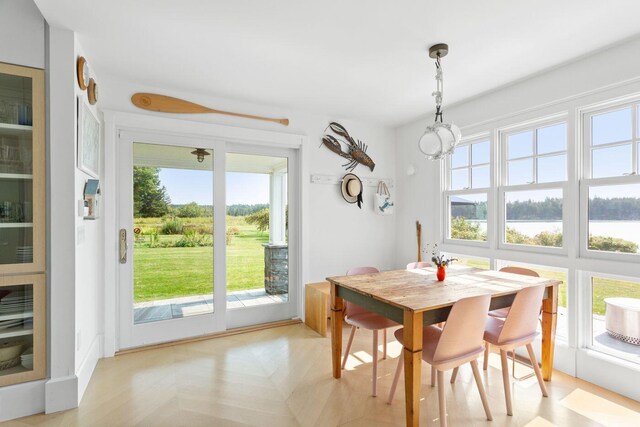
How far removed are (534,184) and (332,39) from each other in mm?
2310

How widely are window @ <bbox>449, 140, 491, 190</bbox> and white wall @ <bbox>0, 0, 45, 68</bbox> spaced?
12.0 feet

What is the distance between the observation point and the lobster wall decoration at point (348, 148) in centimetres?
408

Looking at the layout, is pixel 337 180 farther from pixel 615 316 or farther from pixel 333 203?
pixel 615 316

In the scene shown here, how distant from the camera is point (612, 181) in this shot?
2482mm

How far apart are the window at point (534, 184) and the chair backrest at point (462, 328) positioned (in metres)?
1.53

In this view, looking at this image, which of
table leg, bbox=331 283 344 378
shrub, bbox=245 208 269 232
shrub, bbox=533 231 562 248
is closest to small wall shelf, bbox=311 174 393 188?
shrub, bbox=245 208 269 232

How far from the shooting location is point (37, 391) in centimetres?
213

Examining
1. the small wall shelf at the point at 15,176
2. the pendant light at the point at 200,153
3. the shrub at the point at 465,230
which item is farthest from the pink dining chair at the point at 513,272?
the small wall shelf at the point at 15,176

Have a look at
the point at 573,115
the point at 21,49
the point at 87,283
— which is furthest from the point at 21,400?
the point at 573,115

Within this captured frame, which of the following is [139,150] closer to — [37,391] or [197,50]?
[197,50]

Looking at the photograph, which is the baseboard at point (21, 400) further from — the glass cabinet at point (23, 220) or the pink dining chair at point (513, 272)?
the pink dining chair at point (513, 272)

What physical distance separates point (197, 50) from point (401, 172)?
3.03 m

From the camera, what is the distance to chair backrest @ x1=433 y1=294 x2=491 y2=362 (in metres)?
1.81

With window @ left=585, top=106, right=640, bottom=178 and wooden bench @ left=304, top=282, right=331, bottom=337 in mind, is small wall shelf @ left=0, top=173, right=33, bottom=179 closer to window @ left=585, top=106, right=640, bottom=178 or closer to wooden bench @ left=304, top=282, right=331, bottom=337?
wooden bench @ left=304, top=282, right=331, bottom=337
